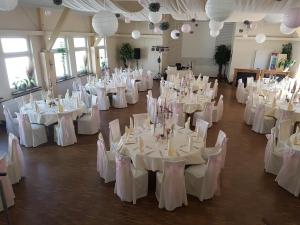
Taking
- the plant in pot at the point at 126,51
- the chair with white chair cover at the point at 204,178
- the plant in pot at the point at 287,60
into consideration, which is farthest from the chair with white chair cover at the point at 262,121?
the plant in pot at the point at 126,51

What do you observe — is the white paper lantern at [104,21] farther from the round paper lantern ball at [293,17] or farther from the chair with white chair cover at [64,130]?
the round paper lantern ball at [293,17]

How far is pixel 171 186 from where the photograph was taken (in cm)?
393

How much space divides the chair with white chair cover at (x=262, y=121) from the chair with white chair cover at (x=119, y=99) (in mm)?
5147

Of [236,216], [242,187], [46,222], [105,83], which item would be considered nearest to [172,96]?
[105,83]

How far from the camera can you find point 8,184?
405 cm

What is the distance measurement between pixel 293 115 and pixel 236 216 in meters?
4.21

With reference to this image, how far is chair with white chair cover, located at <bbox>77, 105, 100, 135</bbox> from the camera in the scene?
7.00 meters

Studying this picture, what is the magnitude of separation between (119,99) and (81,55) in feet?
15.1

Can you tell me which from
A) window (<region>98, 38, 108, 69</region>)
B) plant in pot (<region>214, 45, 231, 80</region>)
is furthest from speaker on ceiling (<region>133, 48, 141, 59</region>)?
plant in pot (<region>214, 45, 231, 80</region>)

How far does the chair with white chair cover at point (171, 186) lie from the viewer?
12.6 feet

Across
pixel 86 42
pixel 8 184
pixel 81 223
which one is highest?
pixel 86 42

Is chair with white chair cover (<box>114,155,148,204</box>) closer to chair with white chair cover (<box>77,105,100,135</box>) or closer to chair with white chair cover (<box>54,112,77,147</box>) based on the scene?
chair with white chair cover (<box>54,112,77,147</box>)

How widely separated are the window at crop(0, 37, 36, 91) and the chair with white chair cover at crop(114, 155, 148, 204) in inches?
255

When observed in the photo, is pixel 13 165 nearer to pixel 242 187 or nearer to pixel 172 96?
pixel 242 187
